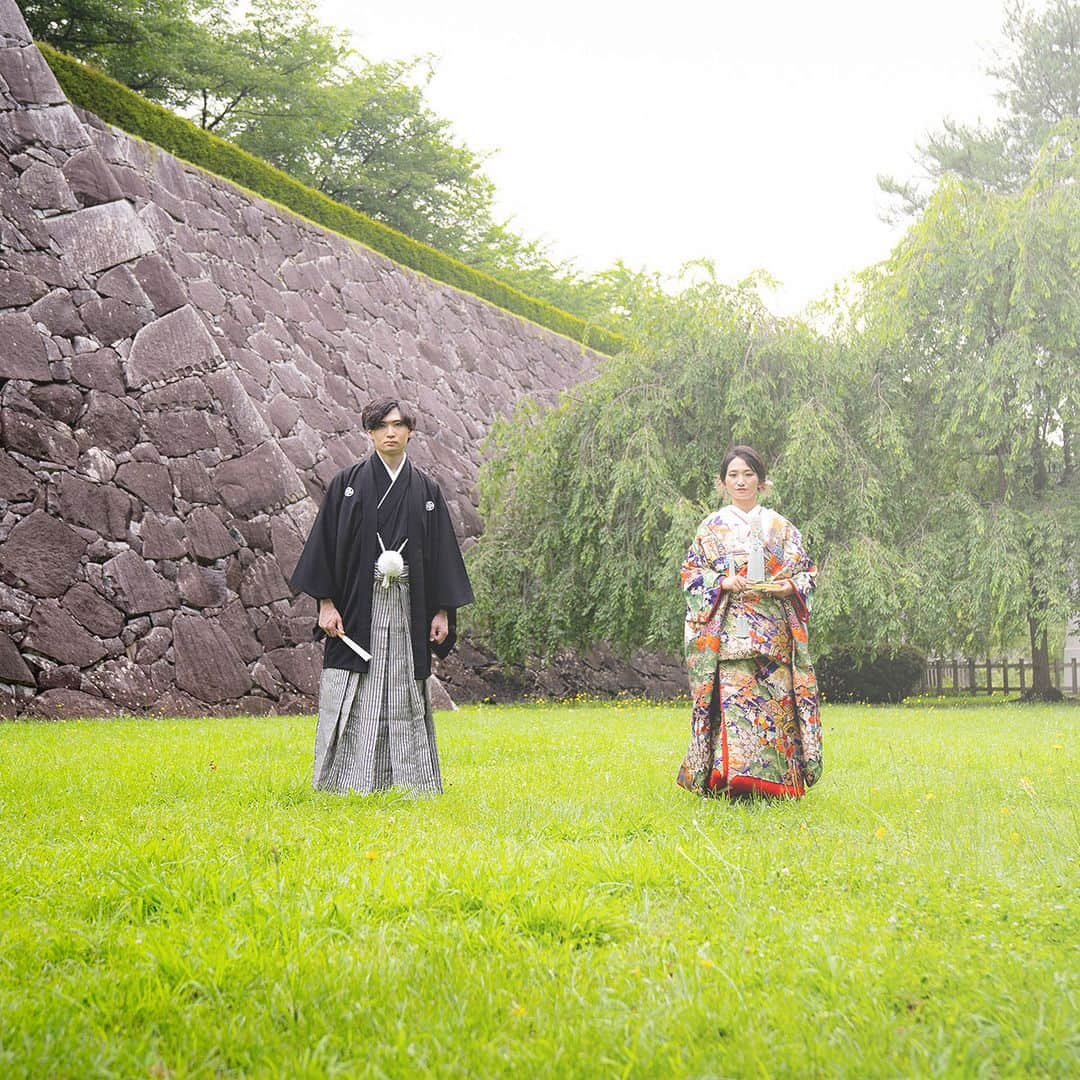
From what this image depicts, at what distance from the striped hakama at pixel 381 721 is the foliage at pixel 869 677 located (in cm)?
1195

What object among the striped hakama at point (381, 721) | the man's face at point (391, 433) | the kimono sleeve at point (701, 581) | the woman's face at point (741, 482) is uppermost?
the man's face at point (391, 433)

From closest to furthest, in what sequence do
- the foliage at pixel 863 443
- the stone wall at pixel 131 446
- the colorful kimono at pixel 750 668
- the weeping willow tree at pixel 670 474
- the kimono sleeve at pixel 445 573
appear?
the colorful kimono at pixel 750 668
the kimono sleeve at pixel 445 573
the stone wall at pixel 131 446
the weeping willow tree at pixel 670 474
the foliage at pixel 863 443

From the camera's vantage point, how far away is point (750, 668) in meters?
5.16

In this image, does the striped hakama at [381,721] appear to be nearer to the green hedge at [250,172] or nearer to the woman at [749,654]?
the woman at [749,654]

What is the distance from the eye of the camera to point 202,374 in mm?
10938

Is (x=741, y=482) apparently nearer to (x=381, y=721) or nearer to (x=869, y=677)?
(x=381, y=721)

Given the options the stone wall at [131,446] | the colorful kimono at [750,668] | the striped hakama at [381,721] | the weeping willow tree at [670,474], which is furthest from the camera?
the weeping willow tree at [670,474]

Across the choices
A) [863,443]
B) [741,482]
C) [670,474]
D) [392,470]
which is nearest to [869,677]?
[863,443]

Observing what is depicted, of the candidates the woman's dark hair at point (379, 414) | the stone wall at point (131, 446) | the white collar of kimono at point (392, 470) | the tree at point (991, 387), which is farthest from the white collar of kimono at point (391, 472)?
the tree at point (991, 387)

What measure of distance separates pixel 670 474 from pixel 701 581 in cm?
817

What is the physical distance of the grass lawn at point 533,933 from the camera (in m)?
2.14

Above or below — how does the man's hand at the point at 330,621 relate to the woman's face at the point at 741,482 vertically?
below

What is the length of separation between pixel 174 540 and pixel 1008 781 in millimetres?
7325

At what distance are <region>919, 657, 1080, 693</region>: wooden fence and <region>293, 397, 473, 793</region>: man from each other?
16.0 metres
